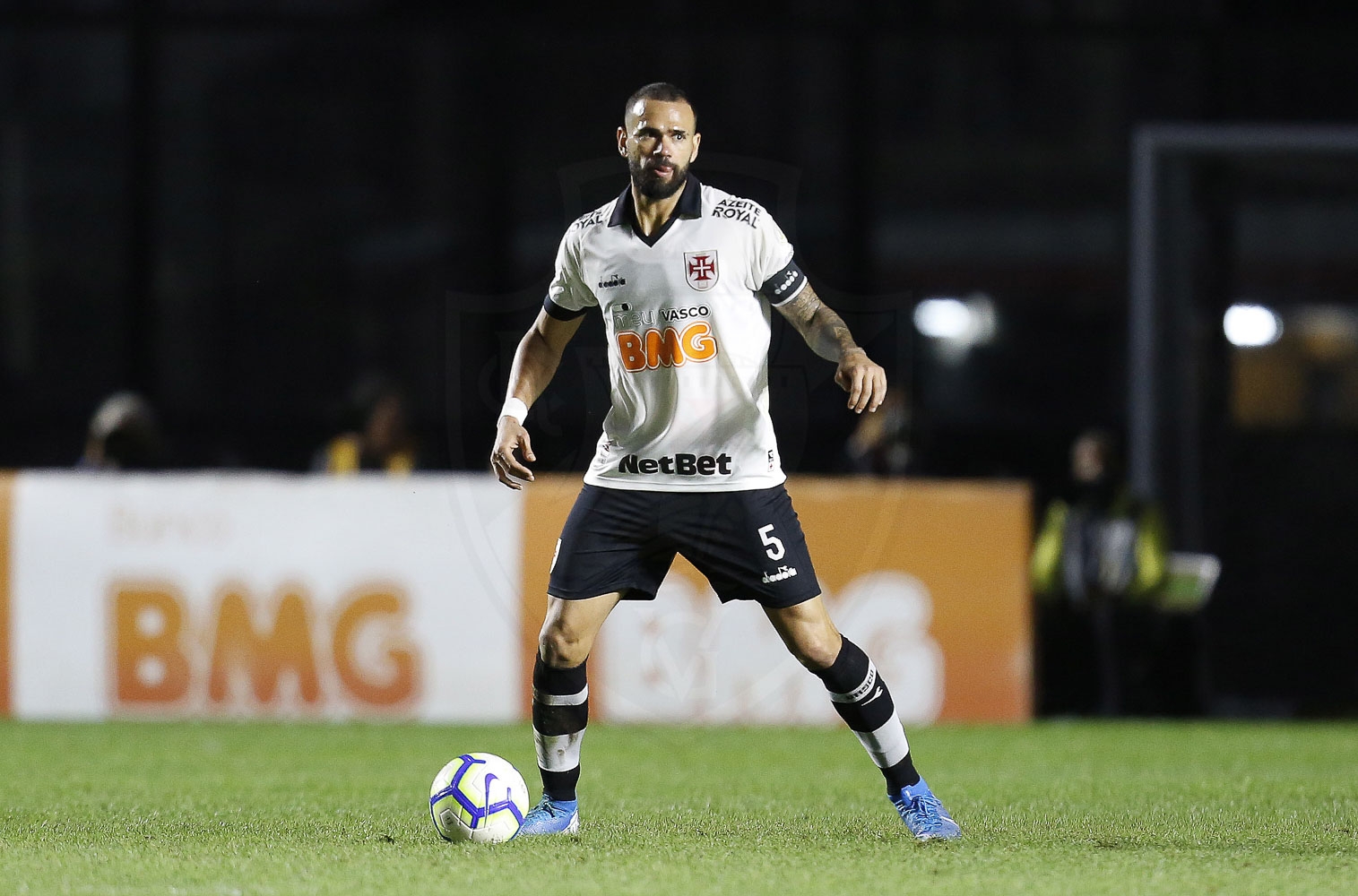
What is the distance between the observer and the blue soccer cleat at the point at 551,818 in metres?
5.91

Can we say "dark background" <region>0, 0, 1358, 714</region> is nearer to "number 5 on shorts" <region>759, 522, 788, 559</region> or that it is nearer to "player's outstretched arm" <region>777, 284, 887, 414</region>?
"player's outstretched arm" <region>777, 284, 887, 414</region>

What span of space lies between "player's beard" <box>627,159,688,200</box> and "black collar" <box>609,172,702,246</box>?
4 cm

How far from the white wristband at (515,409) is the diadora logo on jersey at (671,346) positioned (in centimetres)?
40

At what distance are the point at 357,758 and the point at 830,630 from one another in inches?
135

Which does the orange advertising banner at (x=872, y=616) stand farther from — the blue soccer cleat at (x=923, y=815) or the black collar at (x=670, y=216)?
the black collar at (x=670, y=216)

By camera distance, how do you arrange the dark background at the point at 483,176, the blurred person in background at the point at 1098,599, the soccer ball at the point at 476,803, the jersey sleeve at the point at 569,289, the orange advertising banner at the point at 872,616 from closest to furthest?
the soccer ball at the point at 476,803
the jersey sleeve at the point at 569,289
the orange advertising banner at the point at 872,616
the blurred person in background at the point at 1098,599
the dark background at the point at 483,176

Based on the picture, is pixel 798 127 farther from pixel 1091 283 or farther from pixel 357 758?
pixel 357 758

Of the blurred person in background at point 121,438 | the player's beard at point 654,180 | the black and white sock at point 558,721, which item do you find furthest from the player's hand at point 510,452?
the blurred person in background at point 121,438

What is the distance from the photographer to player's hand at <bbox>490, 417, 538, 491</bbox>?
5.79 m

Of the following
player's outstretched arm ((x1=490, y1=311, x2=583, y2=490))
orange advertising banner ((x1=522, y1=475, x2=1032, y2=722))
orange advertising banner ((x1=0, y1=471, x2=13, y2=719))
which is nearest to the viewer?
player's outstretched arm ((x1=490, y1=311, x2=583, y2=490))

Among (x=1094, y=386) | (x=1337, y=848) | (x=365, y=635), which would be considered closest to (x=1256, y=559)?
(x=1094, y=386)

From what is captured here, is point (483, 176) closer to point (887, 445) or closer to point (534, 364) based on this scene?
point (887, 445)

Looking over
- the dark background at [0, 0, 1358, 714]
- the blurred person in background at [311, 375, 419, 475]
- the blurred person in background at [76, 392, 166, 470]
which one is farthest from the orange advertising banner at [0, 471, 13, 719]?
the dark background at [0, 0, 1358, 714]

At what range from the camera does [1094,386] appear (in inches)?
596
